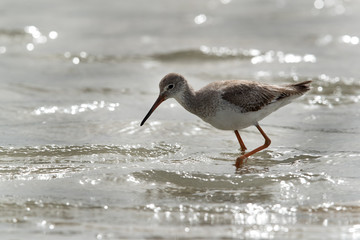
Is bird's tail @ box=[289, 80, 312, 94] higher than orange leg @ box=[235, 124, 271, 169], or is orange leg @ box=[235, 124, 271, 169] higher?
bird's tail @ box=[289, 80, 312, 94]

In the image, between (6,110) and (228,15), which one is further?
(228,15)

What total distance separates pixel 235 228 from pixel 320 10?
13189mm

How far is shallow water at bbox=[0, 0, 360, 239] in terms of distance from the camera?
26.2ft

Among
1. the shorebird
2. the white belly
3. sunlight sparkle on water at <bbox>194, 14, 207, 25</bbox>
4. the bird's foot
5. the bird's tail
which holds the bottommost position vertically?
the bird's foot

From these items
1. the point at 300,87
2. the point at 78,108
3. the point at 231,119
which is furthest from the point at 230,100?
the point at 78,108

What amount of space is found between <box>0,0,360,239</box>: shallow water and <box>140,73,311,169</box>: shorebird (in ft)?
2.07

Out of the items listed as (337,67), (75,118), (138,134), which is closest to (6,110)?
(75,118)

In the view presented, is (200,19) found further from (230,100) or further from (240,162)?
(240,162)

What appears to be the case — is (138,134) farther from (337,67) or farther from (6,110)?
(337,67)

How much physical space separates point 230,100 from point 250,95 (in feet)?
1.69

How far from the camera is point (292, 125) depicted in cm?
1257

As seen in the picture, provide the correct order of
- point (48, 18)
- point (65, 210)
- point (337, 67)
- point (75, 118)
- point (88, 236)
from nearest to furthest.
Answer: point (88, 236), point (65, 210), point (75, 118), point (337, 67), point (48, 18)

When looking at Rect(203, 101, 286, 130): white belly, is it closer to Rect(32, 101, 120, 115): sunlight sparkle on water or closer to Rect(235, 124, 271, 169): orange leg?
Rect(235, 124, 271, 169): orange leg

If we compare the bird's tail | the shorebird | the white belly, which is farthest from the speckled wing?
the bird's tail
